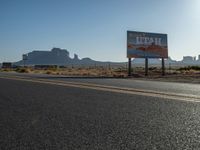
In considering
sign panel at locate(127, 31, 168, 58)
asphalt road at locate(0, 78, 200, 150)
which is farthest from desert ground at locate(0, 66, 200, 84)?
asphalt road at locate(0, 78, 200, 150)

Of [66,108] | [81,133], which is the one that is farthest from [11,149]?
[66,108]

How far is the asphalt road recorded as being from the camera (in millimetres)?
5617

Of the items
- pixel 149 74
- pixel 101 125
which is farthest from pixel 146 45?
pixel 101 125

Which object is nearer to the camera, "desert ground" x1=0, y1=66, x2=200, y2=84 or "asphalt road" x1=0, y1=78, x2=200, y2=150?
"asphalt road" x1=0, y1=78, x2=200, y2=150

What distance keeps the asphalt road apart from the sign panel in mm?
32811

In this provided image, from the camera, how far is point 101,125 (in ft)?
23.3

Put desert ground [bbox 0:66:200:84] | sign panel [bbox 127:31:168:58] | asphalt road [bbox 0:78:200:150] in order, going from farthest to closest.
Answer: sign panel [bbox 127:31:168:58] → desert ground [bbox 0:66:200:84] → asphalt road [bbox 0:78:200:150]

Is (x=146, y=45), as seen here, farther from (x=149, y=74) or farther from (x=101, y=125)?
(x=101, y=125)

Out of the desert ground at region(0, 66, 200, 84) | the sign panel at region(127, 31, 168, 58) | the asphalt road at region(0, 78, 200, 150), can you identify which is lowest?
the desert ground at region(0, 66, 200, 84)

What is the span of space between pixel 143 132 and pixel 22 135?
200 cm

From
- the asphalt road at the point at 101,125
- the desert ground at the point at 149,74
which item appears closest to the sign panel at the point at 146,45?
the desert ground at the point at 149,74

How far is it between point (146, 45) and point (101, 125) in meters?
37.8

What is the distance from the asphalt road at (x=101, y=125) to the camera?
5.62 m

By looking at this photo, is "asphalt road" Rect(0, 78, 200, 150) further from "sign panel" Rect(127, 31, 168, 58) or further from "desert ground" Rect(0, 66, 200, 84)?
"sign panel" Rect(127, 31, 168, 58)
